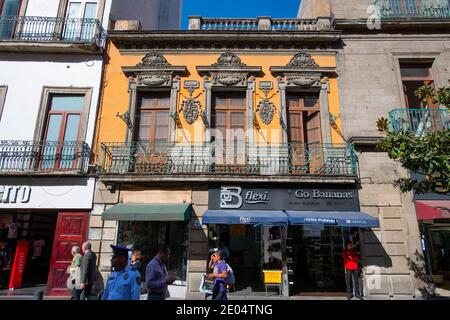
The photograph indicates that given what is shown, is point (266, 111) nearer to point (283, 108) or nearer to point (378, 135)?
point (283, 108)

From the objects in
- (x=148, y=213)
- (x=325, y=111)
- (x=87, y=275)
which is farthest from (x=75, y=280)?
(x=325, y=111)

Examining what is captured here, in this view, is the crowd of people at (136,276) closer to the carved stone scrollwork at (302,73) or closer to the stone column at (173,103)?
the stone column at (173,103)

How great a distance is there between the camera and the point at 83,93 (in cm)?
1067

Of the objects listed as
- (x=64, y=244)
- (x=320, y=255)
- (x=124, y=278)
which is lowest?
(x=124, y=278)

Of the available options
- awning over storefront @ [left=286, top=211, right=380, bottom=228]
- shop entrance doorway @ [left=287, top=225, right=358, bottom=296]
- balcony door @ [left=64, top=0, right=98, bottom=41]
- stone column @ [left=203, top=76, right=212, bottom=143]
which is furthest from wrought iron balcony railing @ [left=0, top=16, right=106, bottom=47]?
shop entrance doorway @ [left=287, top=225, right=358, bottom=296]

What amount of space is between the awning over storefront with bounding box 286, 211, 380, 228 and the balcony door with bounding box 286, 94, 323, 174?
168 centimetres

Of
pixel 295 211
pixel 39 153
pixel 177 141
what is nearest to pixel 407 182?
pixel 295 211

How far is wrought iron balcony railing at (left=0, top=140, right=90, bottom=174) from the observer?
9.77 metres

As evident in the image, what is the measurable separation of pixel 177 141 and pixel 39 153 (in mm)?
4645

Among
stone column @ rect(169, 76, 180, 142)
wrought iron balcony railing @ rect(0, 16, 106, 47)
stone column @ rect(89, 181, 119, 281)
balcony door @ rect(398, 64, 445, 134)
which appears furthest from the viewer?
wrought iron balcony railing @ rect(0, 16, 106, 47)

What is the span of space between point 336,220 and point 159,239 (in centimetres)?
597

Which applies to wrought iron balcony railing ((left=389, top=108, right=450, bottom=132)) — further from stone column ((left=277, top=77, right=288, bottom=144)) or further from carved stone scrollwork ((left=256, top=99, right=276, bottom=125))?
carved stone scrollwork ((left=256, top=99, right=276, bottom=125))

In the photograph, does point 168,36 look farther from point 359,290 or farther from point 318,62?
point 359,290

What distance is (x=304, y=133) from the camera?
10602 mm
